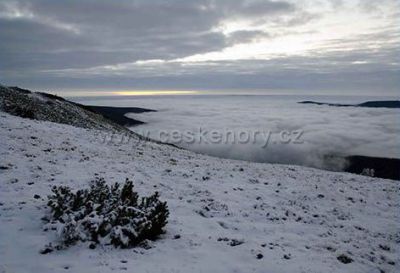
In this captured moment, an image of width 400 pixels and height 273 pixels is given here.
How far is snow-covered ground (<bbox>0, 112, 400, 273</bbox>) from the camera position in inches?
332

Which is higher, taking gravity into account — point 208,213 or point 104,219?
point 104,219

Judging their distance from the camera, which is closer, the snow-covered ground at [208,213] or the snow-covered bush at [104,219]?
the snow-covered ground at [208,213]

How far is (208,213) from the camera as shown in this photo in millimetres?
12453

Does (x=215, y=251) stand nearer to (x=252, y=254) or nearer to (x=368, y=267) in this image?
(x=252, y=254)

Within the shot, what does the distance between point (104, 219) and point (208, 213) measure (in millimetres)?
4469

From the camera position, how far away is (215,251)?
9227mm

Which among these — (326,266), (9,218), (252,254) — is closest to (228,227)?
(252,254)

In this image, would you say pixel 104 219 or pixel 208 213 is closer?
pixel 104 219

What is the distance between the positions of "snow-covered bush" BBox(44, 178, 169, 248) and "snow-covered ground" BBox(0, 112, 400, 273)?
35 centimetres

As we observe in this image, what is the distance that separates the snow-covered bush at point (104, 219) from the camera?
8812 millimetres

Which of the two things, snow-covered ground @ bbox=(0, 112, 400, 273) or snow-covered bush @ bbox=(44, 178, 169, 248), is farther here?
snow-covered bush @ bbox=(44, 178, 169, 248)

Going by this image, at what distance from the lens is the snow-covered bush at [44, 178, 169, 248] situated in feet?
28.9

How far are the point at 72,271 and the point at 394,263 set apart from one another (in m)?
9.24

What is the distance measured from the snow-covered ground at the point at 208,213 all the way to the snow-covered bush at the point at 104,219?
13.8 inches
